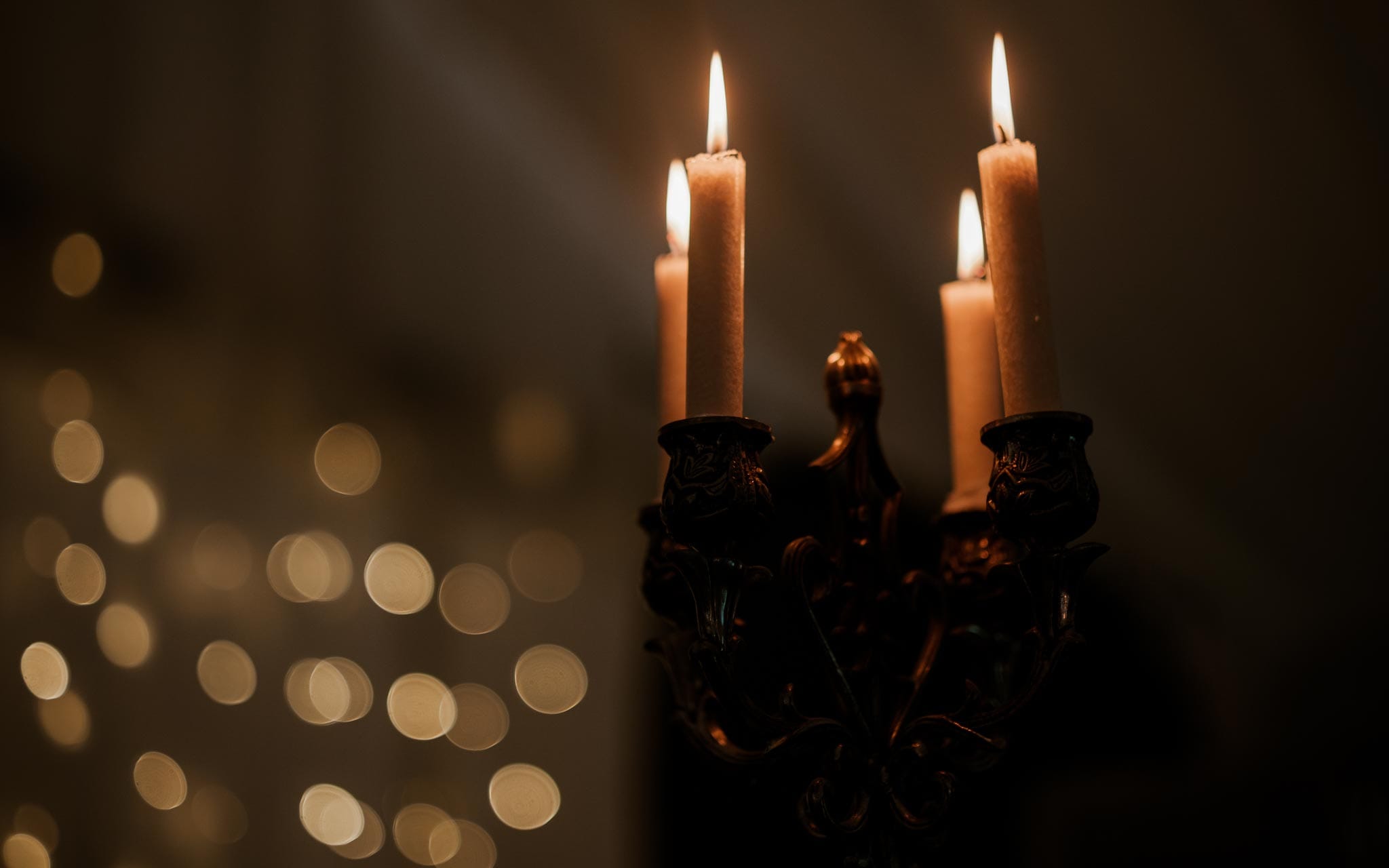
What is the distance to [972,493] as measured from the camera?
1.94ft

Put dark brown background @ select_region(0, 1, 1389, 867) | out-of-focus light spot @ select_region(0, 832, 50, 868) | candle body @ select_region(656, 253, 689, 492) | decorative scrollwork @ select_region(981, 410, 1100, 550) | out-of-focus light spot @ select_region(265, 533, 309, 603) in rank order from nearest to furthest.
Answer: decorative scrollwork @ select_region(981, 410, 1100, 550), candle body @ select_region(656, 253, 689, 492), dark brown background @ select_region(0, 1, 1389, 867), out-of-focus light spot @ select_region(0, 832, 50, 868), out-of-focus light spot @ select_region(265, 533, 309, 603)

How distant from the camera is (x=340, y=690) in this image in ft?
3.17

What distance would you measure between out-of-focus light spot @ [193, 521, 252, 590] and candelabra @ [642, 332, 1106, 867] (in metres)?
0.51

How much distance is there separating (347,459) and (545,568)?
21 centimetres

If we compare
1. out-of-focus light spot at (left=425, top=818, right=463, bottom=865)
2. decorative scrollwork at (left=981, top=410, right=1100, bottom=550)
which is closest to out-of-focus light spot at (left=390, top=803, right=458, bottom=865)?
out-of-focus light spot at (left=425, top=818, right=463, bottom=865)

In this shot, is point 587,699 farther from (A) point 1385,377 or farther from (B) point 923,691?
(A) point 1385,377

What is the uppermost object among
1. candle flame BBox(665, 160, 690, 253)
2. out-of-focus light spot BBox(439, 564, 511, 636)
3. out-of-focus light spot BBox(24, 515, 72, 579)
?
candle flame BBox(665, 160, 690, 253)

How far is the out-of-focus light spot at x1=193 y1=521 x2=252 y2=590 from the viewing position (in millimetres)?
957

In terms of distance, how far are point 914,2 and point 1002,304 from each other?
0.52 meters

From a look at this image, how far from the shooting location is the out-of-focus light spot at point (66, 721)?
0.90 metres

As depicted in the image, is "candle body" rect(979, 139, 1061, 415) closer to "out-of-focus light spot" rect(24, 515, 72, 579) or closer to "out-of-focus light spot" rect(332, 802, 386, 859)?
"out-of-focus light spot" rect(332, 802, 386, 859)

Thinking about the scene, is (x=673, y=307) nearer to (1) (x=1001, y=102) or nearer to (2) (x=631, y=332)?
(1) (x=1001, y=102)

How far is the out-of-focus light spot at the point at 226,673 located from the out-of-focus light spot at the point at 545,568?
244 millimetres

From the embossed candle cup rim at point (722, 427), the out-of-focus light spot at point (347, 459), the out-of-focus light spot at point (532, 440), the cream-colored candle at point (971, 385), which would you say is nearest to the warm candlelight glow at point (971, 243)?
the cream-colored candle at point (971, 385)
